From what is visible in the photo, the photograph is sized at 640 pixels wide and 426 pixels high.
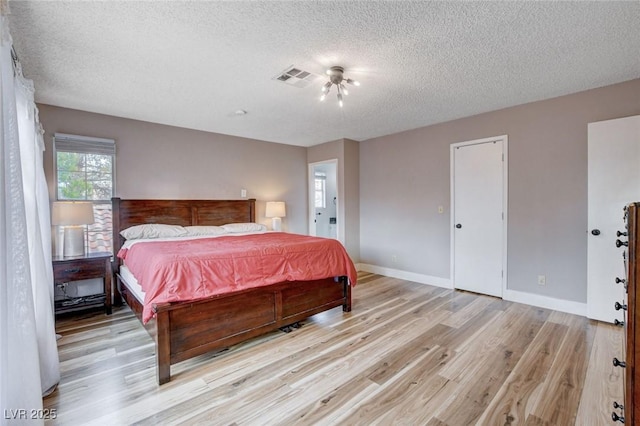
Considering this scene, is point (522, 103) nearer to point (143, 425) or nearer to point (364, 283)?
point (364, 283)

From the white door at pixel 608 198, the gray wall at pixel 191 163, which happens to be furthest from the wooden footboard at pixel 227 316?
the white door at pixel 608 198

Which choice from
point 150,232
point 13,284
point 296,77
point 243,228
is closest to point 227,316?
point 13,284

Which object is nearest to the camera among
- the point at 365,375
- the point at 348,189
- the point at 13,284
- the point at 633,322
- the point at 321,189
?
the point at 633,322

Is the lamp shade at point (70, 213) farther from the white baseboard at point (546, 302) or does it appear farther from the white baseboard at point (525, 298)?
the white baseboard at point (546, 302)

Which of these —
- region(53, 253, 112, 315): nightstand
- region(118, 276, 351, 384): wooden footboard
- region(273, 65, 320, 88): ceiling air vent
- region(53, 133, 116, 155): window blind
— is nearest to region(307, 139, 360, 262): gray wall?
region(118, 276, 351, 384): wooden footboard

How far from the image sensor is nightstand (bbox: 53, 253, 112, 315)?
120 inches

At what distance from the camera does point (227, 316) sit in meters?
2.40

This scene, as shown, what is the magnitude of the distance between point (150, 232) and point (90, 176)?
1022 millimetres

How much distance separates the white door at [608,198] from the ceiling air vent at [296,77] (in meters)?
2.99

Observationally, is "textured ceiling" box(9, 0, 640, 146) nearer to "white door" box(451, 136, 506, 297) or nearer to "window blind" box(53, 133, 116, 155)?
"window blind" box(53, 133, 116, 155)

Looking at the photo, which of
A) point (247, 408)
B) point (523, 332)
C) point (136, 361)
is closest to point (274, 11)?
point (247, 408)

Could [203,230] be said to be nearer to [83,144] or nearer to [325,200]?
[83,144]

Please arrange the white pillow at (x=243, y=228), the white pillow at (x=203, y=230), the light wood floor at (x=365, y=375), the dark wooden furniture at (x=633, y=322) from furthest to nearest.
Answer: the white pillow at (x=243, y=228) → the white pillow at (x=203, y=230) → the light wood floor at (x=365, y=375) → the dark wooden furniture at (x=633, y=322)

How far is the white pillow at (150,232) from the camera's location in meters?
3.59
